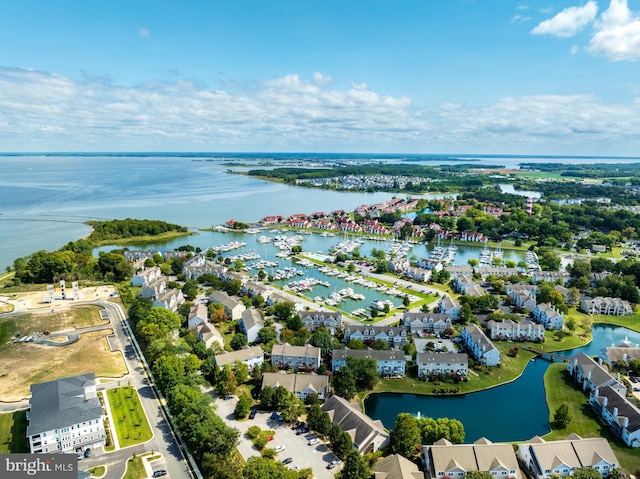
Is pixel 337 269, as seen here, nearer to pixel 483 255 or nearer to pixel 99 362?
pixel 483 255

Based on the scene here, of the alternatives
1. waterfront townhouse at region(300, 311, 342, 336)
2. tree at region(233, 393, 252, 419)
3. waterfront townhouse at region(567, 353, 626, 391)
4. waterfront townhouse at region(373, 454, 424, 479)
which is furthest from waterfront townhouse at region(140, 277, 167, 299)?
waterfront townhouse at region(567, 353, 626, 391)

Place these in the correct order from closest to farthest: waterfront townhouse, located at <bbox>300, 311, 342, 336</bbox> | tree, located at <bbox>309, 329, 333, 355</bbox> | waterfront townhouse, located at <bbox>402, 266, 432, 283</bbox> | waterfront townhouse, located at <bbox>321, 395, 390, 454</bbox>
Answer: waterfront townhouse, located at <bbox>321, 395, 390, 454</bbox>, tree, located at <bbox>309, 329, 333, 355</bbox>, waterfront townhouse, located at <bbox>300, 311, 342, 336</bbox>, waterfront townhouse, located at <bbox>402, 266, 432, 283</bbox>

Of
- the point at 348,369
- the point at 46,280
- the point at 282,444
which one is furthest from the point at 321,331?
the point at 46,280

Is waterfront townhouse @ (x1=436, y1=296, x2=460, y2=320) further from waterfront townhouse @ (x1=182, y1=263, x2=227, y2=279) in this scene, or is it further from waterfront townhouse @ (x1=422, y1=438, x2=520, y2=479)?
waterfront townhouse @ (x1=182, y1=263, x2=227, y2=279)

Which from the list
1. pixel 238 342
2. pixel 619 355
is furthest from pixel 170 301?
pixel 619 355

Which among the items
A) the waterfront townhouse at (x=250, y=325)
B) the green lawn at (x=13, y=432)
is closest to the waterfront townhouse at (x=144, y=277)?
the waterfront townhouse at (x=250, y=325)

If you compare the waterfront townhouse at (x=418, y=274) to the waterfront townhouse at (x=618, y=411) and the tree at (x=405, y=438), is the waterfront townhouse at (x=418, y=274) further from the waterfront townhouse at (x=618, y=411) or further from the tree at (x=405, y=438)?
the tree at (x=405, y=438)

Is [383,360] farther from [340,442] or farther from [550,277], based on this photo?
[550,277]
